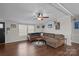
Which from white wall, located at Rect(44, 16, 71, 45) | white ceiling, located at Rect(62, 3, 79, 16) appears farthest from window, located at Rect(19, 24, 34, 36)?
white ceiling, located at Rect(62, 3, 79, 16)

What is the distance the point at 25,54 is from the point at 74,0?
4.21 feet

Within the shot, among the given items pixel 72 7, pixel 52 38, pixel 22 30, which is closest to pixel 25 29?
pixel 22 30

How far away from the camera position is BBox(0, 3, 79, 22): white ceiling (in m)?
1.42

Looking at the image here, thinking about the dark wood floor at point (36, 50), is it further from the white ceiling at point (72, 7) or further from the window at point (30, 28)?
the white ceiling at point (72, 7)

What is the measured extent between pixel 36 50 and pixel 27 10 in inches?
31.1

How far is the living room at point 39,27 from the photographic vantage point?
1469 millimetres

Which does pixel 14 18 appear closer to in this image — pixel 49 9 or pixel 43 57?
pixel 49 9

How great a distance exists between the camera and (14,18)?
1.54m

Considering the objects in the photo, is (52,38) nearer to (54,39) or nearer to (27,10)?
(54,39)

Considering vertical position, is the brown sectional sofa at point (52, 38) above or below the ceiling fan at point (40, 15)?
below

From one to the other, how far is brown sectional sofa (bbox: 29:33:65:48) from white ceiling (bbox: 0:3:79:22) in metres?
0.32

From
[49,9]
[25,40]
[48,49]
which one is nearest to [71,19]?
[49,9]

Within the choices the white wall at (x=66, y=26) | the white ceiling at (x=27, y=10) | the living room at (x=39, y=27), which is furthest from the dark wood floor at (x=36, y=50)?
the white ceiling at (x=27, y=10)

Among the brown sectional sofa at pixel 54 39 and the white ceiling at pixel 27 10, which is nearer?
the white ceiling at pixel 27 10
